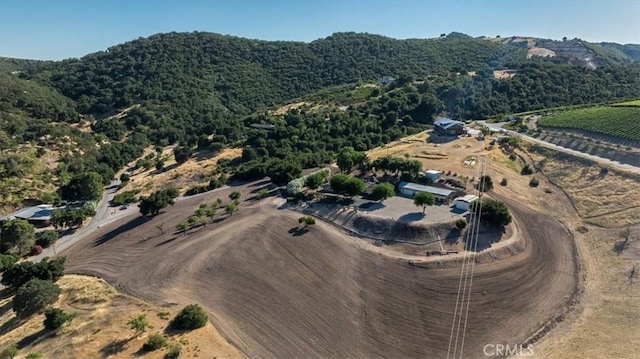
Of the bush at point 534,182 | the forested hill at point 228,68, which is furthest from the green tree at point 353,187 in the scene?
the forested hill at point 228,68

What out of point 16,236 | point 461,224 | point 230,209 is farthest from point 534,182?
point 16,236

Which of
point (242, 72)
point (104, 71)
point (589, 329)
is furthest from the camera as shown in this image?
point (242, 72)

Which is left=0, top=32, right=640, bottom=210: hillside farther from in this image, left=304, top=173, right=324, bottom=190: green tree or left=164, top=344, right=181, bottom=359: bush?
left=164, top=344, right=181, bottom=359: bush

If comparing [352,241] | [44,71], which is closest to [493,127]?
[352,241]

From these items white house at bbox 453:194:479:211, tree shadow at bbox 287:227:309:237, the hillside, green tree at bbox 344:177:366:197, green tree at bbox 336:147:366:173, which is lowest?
tree shadow at bbox 287:227:309:237

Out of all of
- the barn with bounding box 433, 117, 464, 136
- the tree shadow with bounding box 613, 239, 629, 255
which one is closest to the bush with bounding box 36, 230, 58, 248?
the tree shadow with bounding box 613, 239, 629, 255

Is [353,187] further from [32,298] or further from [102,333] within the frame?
[32,298]

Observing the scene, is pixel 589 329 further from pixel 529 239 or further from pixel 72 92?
pixel 72 92
